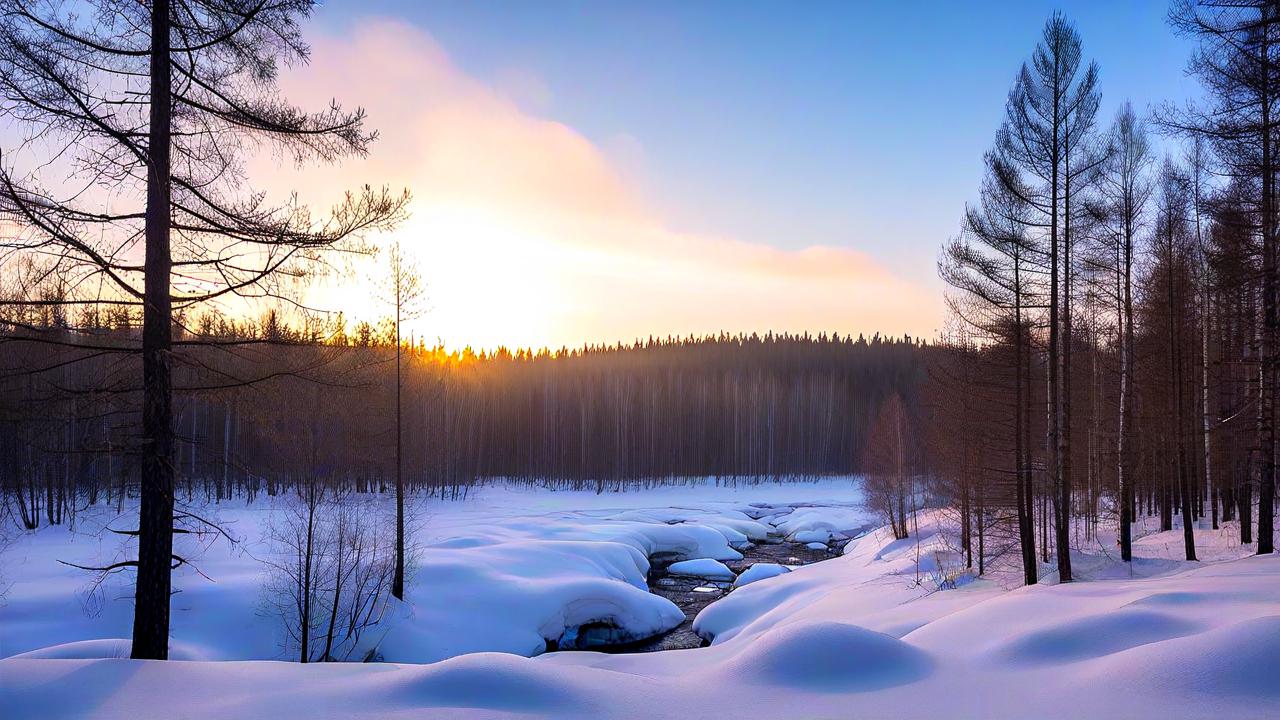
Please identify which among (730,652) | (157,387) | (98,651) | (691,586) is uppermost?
(157,387)

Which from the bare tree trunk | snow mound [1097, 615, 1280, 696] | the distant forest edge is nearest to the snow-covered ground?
snow mound [1097, 615, 1280, 696]

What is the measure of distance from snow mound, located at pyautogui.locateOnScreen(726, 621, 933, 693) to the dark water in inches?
427

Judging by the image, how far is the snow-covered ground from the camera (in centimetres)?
555

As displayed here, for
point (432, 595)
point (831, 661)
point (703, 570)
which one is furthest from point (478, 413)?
point (831, 661)

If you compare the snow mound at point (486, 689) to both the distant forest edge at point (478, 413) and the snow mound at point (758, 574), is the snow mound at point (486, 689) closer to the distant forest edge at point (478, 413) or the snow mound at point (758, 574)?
the distant forest edge at point (478, 413)

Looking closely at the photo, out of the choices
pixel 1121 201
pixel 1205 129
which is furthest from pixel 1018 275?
pixel 1121 201

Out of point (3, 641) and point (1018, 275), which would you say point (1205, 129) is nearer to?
point (1018, 275)

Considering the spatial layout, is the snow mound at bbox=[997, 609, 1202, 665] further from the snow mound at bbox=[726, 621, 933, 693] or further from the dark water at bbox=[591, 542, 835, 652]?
the dark water at bbox=[591, 542, 835, 652]

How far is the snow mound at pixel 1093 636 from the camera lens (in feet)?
21.8

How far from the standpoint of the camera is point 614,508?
1864 inches

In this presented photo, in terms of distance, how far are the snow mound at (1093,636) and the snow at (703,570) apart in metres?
20.3

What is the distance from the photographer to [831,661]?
695cm

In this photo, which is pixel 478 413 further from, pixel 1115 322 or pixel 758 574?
pixel 1115 322

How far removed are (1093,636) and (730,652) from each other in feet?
21.1
